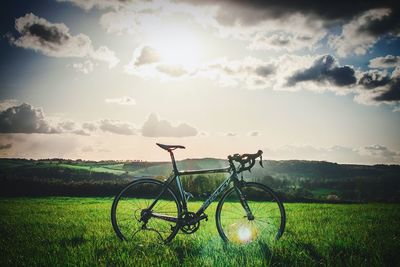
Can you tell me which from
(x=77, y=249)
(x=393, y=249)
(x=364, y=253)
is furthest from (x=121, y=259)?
(x=393, y=249)

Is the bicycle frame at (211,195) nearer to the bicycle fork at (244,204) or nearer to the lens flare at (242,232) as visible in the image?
the bicycle fork at (244,204)

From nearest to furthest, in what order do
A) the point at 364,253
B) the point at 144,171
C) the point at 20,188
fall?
the point at 364,253
the point at 20,188
the point at 144,171

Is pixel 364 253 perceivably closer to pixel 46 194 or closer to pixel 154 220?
pixel 154 220

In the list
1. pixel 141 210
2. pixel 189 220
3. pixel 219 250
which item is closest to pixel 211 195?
pixel 189 220

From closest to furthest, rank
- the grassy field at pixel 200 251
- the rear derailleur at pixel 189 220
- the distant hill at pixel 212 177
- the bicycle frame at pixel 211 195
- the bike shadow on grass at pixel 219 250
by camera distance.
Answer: the grassy field at pixel 200 251 < the bike shadow on grass at pixel 219 250 < the rear derailleur at pixel 189 220 < the bicycle frame at pixel 211 195 < the distant hill at pixel 212 177

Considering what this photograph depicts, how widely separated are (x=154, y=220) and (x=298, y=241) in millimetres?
2965

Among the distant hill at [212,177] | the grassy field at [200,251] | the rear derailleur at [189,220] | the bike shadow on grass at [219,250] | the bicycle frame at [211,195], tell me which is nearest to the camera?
the grassy field at [200,251]

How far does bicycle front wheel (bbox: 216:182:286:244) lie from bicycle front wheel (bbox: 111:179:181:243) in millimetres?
975

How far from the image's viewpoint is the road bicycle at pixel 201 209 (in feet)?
18.5

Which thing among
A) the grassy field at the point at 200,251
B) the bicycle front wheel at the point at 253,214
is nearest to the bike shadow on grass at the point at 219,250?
the grassy field at the point at 200,251

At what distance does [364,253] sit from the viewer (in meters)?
4.77

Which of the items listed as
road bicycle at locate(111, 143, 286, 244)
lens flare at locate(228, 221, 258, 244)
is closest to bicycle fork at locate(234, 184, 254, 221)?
road bicycle at locate(111, 143, 286, 244)

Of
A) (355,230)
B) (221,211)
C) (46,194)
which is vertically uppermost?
(221,211)

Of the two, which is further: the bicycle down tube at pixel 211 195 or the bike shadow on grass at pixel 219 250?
the bicycle down tube at pixel 211 195
